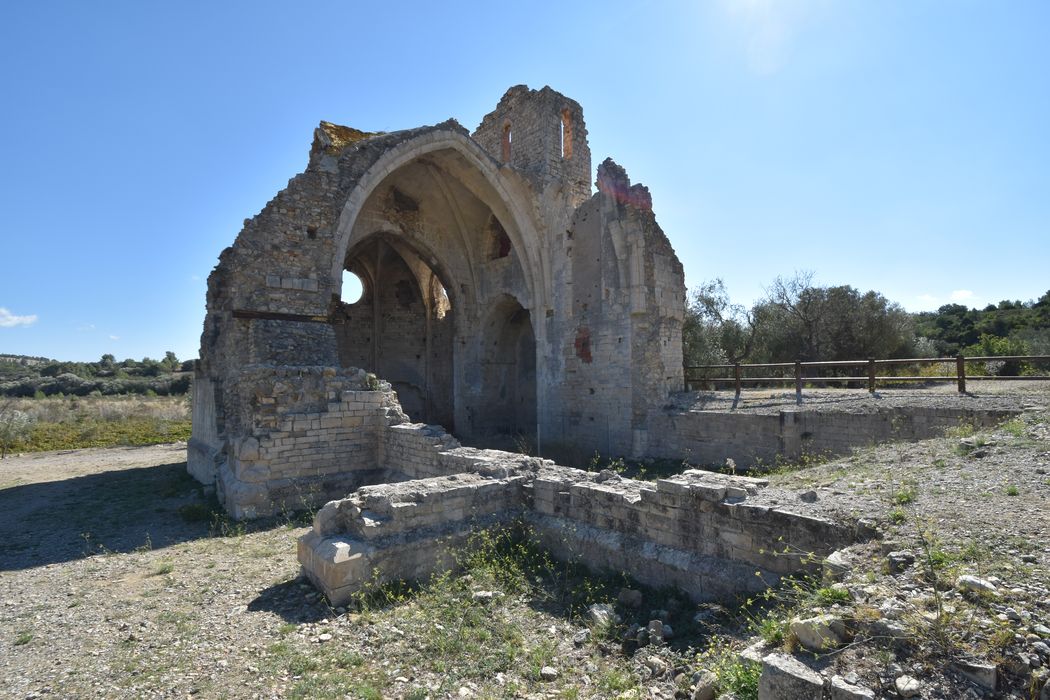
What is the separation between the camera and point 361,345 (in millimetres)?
19734

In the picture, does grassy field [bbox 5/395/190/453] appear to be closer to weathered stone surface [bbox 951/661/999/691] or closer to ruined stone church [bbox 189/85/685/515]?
ruined stone church [bbox 189/85/685/515]

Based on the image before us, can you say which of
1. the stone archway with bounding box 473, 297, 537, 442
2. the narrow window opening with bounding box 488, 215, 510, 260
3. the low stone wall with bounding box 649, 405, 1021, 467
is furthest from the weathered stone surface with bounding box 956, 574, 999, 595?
the narrow window opening with bounding box 488, 215, 510, 260

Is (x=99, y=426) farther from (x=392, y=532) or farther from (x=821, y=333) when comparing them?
(x=821, y=333)

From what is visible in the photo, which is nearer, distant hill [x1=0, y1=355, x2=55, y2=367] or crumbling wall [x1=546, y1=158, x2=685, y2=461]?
crumbling wall [x1=546, y1=158, x2=685, y2=461]

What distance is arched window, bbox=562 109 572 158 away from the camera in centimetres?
1611

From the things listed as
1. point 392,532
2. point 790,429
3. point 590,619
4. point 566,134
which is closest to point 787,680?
point 590,619

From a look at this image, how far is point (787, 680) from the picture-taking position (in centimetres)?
246

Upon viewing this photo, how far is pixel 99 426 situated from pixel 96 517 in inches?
631

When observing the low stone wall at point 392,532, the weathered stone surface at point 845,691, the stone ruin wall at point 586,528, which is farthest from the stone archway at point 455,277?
the weathered stone surface at point 845,691

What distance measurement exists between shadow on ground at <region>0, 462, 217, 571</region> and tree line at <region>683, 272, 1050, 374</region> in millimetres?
17551

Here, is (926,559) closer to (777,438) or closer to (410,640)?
(410,640)

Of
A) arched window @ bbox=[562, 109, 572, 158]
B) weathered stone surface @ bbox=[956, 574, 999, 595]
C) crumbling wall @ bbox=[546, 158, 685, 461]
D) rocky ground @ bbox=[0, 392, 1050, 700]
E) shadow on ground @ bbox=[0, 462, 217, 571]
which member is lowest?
shadow on ground @ bbox=[0, 462, 217, 571]

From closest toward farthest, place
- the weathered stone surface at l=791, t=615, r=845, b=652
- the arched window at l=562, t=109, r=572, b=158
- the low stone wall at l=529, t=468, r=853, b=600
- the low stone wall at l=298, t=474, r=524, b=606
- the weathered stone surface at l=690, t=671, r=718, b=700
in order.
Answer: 1. the weathered stone surface at l=791, t=615, r=845, b=652
2. the weathered stone surface at l=690, t=671, r=718, b=700
3. the low stone wall at l=529, t=468, r=853, b=600
4. the low stone wall at l=298, t=474, r=524, b=606
5. the arched window at l=562, t=109, r=572, b=158

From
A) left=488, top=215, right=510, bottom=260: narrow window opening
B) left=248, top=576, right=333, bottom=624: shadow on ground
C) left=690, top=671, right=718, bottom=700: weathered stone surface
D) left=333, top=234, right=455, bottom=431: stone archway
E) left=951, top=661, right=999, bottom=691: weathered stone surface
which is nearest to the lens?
left=951, top=661, right=999, bottom=691: weathered stone surface
